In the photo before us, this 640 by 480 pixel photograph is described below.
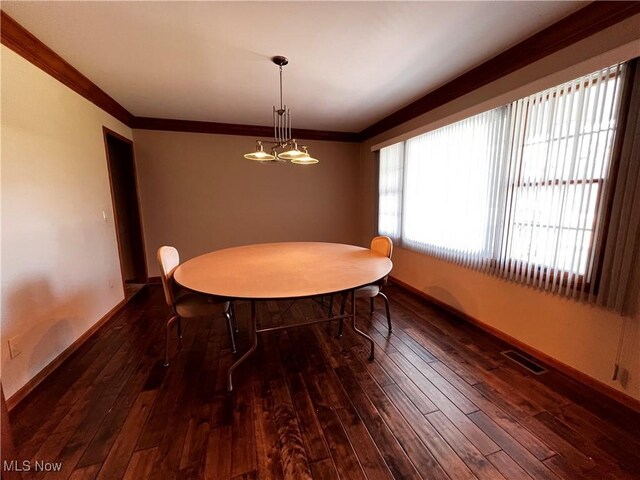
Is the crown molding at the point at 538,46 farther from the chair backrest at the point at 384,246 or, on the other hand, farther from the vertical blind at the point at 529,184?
the chair backrest at the point at 384,246

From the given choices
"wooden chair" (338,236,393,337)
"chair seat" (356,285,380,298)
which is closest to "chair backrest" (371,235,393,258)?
"wooden chair" (338,236,393,337)

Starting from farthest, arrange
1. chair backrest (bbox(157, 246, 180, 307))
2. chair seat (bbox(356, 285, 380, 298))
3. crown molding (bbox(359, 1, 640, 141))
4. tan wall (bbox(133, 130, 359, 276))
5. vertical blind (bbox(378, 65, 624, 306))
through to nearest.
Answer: tan wall (bbox(133, 130, 359, 276)) < chair seat (bbox(356, 285, 380, 298)) < chair backrest (bbox(157, 246, 180, 307)) < vertical blind (bbox(378, 65, 624, 306)) < crown molding (bbox(359, 1, 640, 141))

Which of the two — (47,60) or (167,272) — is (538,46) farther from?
(47,60)

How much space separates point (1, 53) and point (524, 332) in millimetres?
4212

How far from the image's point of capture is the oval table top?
1.58m

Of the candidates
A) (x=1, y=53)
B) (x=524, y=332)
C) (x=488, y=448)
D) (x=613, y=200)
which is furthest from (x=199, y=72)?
(x=524, y=332)

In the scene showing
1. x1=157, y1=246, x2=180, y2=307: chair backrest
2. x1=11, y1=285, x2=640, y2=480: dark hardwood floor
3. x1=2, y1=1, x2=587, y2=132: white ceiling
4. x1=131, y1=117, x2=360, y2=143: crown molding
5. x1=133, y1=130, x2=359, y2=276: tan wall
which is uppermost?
x1=2, y1=1, x2=587, y2=132: white ceiling

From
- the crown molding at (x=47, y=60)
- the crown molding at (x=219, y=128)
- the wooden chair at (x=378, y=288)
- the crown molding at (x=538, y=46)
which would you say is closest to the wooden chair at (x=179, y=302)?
the wooden chair at (x=378, y=288)

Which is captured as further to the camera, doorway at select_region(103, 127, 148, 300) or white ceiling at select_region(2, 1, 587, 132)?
doorway at select_region(103, 127, 148, 300)

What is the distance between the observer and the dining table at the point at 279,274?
5.14 feet

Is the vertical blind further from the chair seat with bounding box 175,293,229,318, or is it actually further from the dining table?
the chair seat with bounding box 175,293,229,318

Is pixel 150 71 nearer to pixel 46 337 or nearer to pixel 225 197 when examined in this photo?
pixel 225 197

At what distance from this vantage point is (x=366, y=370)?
1989 millimetres

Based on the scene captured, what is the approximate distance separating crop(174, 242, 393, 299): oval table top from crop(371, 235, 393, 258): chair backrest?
0.25ft
